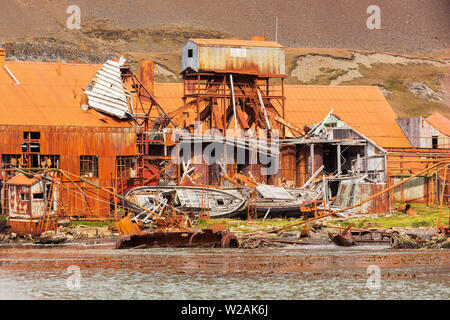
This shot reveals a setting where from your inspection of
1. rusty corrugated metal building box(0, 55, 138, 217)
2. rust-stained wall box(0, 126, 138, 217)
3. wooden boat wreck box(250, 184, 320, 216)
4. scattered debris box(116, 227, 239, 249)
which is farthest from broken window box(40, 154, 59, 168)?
wooden boat wreck box(250, 184, 320, 216)

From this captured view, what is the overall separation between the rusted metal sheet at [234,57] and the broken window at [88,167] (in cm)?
1292

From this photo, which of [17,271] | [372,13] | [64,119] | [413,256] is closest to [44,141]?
[64,119]

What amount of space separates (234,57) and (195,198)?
613 inches

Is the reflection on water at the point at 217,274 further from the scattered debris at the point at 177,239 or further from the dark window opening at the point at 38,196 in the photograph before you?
the dark window opening at the point at 38,196

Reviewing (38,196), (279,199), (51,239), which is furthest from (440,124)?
(51,239)

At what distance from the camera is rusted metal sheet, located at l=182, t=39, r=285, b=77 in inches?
2352

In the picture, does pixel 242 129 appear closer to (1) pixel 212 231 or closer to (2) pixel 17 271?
(1) pixel 212 231

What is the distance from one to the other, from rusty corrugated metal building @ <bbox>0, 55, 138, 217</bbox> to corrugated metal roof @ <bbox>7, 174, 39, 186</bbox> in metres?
2.65

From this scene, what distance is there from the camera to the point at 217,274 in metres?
31.8

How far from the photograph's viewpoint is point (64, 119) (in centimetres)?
5156

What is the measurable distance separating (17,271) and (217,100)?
34.1m

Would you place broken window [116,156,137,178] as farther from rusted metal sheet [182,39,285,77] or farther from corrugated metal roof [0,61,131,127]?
rusted metal sheet [182,39,285,77]

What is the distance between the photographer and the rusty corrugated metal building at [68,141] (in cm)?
4884

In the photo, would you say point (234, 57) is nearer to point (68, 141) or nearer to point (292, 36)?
point (68, 141)
